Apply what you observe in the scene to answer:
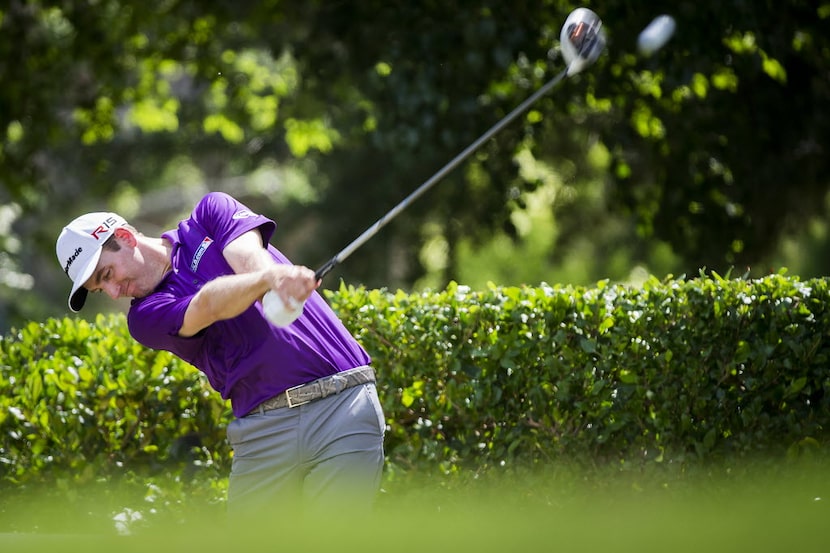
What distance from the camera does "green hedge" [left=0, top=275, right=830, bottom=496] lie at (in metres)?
5.74

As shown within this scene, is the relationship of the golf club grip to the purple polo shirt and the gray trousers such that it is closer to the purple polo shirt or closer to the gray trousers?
the purple polo shirt

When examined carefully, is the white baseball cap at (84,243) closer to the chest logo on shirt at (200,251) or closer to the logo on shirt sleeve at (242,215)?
the chest logo on shirt at (200,251)

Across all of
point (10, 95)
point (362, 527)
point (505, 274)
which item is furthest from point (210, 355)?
point (505, 274)

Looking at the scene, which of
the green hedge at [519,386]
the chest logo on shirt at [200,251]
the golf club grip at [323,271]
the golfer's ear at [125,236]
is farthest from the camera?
the green hedge at [519,386]

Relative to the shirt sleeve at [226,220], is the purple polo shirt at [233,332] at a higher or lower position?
lower

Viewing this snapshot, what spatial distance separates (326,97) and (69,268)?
8.45 metres

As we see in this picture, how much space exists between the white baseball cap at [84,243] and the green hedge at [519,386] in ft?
6.22

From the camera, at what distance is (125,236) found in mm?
4227

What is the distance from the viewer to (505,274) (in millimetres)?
31672

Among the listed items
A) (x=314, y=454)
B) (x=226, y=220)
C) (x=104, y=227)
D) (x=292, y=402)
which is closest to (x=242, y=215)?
(x=226, y=220)

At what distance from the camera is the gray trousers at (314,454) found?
4094 millimetres

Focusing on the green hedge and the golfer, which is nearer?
the golfer

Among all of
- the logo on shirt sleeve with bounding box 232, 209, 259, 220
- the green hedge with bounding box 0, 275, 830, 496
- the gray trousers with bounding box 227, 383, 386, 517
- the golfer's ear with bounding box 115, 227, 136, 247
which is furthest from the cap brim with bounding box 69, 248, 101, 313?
the green hedge with bounding box 0, 275, 830, 496

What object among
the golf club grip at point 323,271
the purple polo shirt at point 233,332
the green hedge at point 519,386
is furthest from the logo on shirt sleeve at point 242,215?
the green hedge at point 519,386
